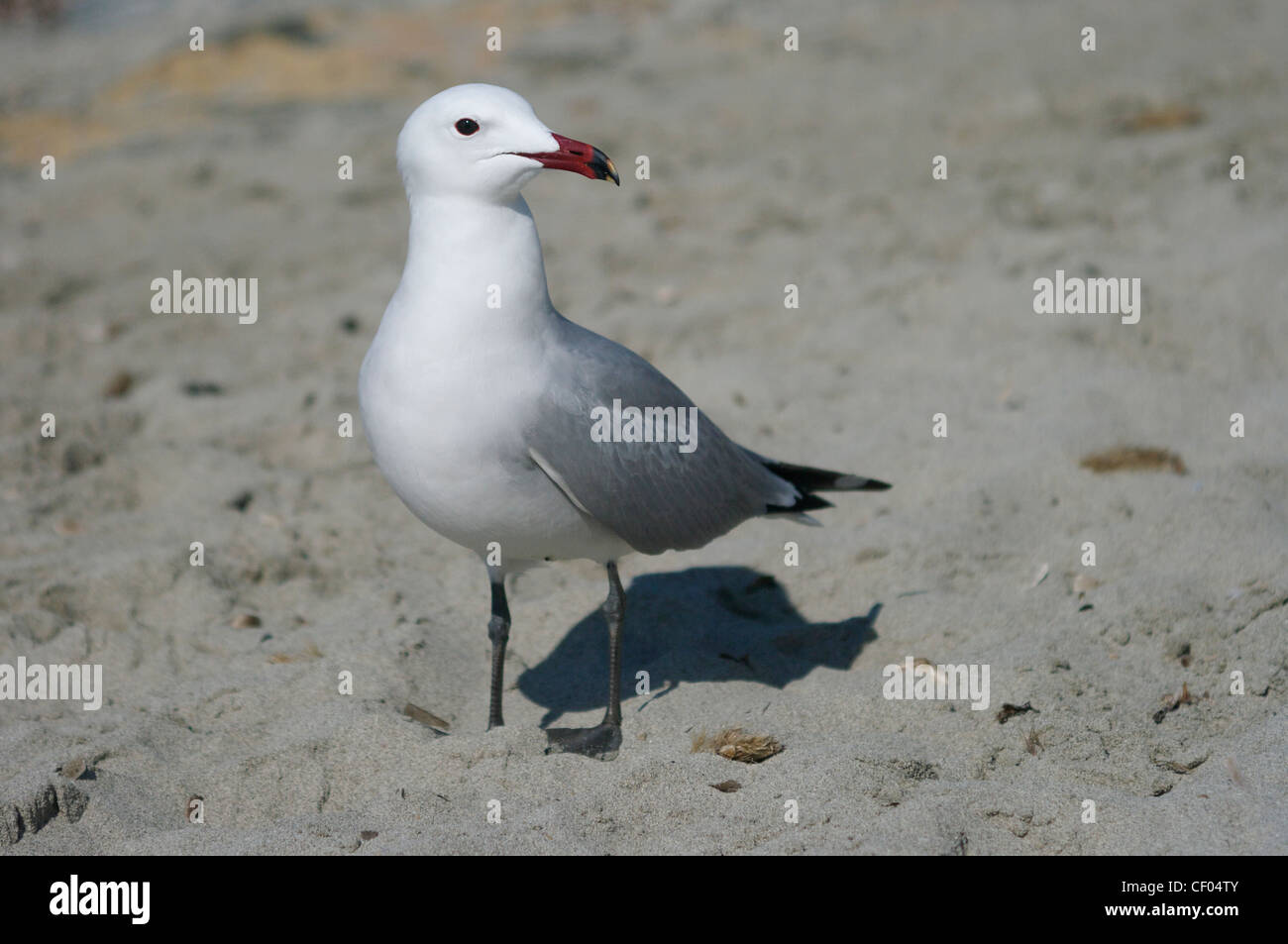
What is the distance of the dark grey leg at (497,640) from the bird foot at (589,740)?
188 millimetres

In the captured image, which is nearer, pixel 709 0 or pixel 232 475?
pixel 232 475

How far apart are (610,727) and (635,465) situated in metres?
0.71

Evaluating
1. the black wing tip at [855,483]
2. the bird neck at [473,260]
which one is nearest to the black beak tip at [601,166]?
the bird neck at [473,260]

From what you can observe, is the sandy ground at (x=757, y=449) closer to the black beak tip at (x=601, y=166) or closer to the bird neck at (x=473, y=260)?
the bird neck at (x=473, y=260)

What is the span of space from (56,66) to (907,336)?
904 centimetres

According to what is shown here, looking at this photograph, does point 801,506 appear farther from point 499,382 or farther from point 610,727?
point 499,382

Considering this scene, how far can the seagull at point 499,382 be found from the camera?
303 cm

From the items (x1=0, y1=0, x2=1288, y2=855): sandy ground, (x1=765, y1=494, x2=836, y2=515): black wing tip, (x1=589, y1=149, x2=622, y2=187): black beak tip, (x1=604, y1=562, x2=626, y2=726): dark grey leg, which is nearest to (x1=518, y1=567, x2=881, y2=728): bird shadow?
(x1=0, y1=0, x2=1288, y2=855): sandy ground

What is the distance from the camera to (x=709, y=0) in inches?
440

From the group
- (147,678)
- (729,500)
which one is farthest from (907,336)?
(147,678)

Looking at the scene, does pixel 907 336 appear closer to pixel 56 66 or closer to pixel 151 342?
pixel 151 342

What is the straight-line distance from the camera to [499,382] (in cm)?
306
